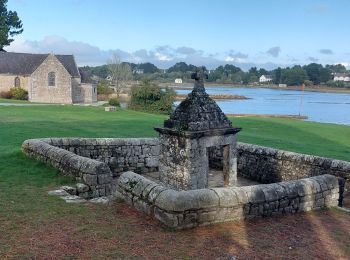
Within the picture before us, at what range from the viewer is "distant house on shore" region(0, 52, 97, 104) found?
57.9 metres

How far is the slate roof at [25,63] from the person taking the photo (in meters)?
60.3

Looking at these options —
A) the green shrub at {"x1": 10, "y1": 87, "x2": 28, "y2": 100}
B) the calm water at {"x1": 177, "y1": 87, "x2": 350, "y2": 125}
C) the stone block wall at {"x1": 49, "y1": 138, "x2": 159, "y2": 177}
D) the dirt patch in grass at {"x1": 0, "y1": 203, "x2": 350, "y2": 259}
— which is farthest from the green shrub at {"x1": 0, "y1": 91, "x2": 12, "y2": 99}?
the dirt patch in grass at {"x1": 0, "y1": 203, "x2": 350, "y2": 259}

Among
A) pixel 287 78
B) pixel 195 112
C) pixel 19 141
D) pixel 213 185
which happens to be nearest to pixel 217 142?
pixel 195 112

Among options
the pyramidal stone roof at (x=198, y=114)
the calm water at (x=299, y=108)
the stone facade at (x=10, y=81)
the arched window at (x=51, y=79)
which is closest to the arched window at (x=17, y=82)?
the stone facade at (x=10, y=81)

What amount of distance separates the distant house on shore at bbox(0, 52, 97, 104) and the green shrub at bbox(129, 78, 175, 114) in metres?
15.2

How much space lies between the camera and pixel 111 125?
927 inches

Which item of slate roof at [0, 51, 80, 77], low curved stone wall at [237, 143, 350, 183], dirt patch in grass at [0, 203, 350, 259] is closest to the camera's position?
dirt patch in grass at [0, 203, 350, 259]

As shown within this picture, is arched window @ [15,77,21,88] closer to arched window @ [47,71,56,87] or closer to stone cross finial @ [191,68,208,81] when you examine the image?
arched window @ [47,71,56,87]

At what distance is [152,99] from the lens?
48.9 meters

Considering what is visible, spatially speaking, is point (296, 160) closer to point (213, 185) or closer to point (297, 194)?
point (213, 185)

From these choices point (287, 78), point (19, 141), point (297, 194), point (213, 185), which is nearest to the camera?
point (297, 194)

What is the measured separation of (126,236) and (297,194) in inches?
161

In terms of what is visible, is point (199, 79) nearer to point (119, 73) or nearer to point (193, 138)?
point (193, 138)

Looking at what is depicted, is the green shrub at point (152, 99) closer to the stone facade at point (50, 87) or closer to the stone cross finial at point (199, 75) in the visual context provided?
the stone facade at point (50, 87)
